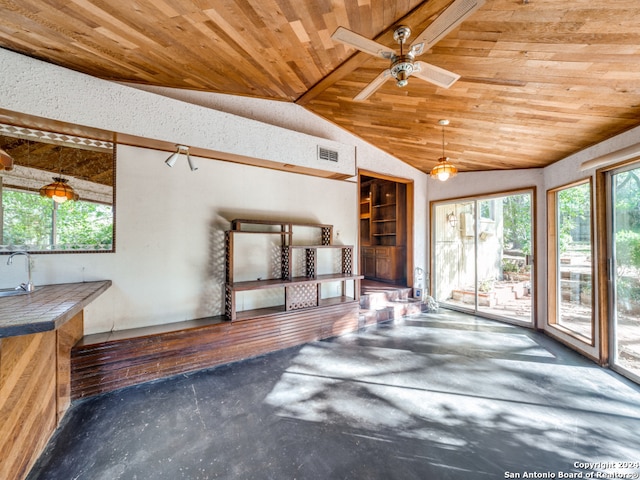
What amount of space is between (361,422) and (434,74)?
111 inches

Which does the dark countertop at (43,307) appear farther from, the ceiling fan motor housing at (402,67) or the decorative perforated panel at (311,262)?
the ceiling fan motor housing at (402,67)

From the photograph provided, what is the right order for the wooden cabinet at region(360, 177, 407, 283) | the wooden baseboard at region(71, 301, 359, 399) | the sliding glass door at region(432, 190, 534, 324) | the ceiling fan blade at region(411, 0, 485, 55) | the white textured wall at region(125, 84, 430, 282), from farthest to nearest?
1. the wooden cabinet at region(360, 177, 407, 283)
2. the sliding glass door at region(432, 190, 534, 324)
3. the white textured wall at region(125, 84, 430, 282)
4. the wooden baseboard at region(71, 301, 359, 399)
5. the ceiling fan blade at region(411, 0, 485, 55)

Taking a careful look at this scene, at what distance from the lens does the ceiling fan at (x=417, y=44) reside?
155 centimetres

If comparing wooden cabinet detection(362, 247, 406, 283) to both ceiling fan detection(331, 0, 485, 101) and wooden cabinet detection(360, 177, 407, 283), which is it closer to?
wooden cabinet detection(360, 177, 407, 283)

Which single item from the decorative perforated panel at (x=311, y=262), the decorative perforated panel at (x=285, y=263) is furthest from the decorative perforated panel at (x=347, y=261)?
the decorative perforated panel at (x=285, y=263)

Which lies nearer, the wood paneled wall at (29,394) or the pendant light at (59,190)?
the wood paneled wall at (29,394)

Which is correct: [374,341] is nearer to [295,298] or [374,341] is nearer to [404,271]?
[295,298]

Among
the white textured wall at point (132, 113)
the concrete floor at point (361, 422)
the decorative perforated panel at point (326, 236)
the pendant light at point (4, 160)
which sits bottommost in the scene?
the concrete floor at point (361, 422)

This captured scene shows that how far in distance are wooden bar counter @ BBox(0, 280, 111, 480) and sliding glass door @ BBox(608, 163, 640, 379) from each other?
16.3ft

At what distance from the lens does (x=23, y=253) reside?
91.4 inches

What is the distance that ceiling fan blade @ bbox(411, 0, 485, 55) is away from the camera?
4.85 ft

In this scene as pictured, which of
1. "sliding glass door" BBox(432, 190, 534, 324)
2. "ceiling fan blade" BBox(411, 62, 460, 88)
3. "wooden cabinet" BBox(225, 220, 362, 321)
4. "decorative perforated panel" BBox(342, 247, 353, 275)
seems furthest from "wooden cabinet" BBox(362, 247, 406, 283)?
"ceiling fan blade" BBox(411, 62, 460, 88)

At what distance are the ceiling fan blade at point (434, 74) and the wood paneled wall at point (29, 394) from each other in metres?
3.17

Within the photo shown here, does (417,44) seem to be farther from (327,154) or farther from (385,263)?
(385,263)
